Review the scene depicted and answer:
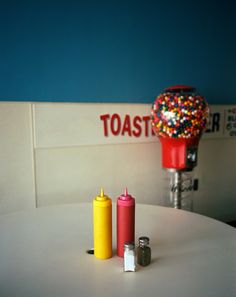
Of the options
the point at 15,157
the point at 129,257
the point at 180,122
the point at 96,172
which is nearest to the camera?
the point at 129,257

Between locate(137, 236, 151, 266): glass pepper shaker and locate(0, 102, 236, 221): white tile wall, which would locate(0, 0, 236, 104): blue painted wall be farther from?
locate(137, 236, 151, 266): glass pepper shaker

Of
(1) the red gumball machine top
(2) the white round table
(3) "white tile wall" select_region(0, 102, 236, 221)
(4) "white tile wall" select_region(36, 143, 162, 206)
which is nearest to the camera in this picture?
(2) the white round table

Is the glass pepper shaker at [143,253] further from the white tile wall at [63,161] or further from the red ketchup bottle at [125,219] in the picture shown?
the white tile wall at [63,161]

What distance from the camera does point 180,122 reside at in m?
1.60

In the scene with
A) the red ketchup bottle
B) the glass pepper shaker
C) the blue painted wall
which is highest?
the blue painted wall

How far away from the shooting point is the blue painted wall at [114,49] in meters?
1.67

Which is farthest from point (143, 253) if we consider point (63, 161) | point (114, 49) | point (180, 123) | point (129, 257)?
point (114, 49)

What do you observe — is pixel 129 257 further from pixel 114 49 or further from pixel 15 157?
pixel 114 49

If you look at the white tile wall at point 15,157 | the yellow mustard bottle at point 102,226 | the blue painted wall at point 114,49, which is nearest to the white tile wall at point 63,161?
the white tile wall at point 15,157

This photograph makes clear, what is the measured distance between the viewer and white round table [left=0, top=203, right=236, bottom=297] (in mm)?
704

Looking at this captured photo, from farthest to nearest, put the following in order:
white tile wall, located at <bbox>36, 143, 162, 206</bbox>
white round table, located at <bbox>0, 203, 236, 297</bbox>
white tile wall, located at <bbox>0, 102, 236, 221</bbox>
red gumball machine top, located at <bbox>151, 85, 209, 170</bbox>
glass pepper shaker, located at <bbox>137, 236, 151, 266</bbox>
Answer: white tile wall, located at <bbox>36, 143, 162, 206</bbox> → white tile wall, located at <bbox>0, 102, 236, 221</bbox> → red gumball machine top, located at <bbox>151, 85, 209, 170</bbox> → glass pepper shaker, located at <bbox>137, 236, 151, 266</bbox> → white round table, located at <bbox>0, 203, 236, 297</bbox>

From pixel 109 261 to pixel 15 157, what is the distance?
113cm

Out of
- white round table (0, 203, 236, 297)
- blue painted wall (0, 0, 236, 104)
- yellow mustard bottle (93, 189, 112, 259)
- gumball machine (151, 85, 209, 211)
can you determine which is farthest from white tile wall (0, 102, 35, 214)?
yellow mustard bottle (93, 189, 112, 259)

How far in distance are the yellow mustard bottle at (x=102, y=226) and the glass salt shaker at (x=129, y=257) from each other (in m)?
0.09
